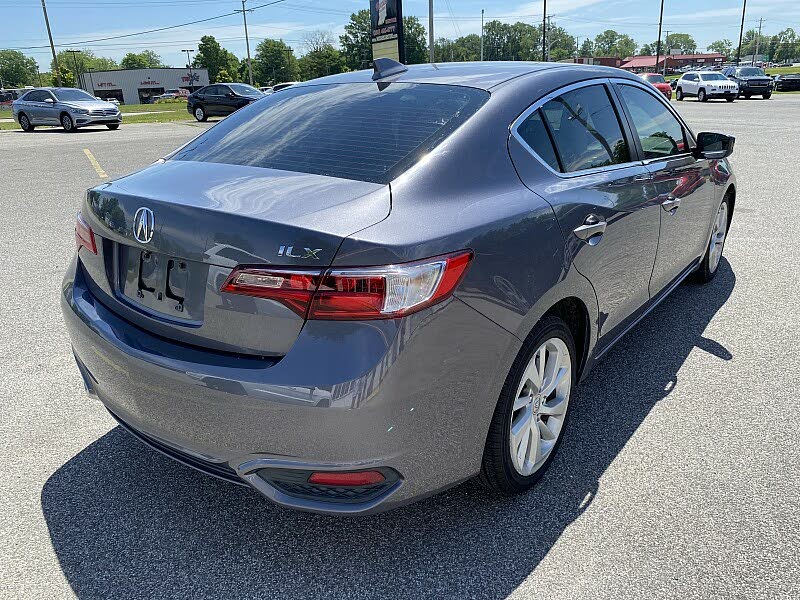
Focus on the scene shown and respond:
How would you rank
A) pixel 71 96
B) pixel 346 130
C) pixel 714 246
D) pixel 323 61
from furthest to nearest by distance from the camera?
pixel 323 61 → pixel 71 96 → pixel 714 246 → pixel 346 130

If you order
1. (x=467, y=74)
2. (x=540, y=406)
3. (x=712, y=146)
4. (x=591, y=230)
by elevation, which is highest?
(x=467, y=74)

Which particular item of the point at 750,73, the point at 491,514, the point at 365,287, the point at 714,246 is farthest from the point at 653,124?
the point at 750,73

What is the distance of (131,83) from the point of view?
12250cm

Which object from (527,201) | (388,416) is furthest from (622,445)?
(388,416)

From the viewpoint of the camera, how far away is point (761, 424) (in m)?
3.14

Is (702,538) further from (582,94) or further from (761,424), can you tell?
(582,94)

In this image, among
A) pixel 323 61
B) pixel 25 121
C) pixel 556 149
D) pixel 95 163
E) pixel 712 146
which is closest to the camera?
pixel 556 149

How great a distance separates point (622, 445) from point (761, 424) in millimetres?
737

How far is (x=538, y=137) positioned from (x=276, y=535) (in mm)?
1898

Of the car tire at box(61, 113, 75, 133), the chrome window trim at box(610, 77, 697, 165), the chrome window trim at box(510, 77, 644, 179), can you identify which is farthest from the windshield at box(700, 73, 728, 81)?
the chrome window trim at box(510, 77, 644, 179)

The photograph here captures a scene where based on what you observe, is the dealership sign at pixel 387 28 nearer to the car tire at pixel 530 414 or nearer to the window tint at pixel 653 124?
the window tint at pixel 653 124

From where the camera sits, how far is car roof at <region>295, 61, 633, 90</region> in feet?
9.31

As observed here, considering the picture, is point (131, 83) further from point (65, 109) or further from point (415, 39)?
point (65, 109)

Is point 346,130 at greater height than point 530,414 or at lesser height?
greater
